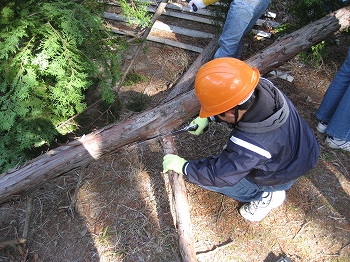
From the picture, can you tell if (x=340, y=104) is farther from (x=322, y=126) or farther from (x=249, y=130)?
(x=249, y=130)

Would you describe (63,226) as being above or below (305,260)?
above

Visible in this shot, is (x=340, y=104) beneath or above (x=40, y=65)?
beneath

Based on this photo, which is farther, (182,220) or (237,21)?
(237,21)

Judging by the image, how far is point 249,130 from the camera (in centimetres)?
211

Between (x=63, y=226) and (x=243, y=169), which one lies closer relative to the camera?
(x=243, y=169)

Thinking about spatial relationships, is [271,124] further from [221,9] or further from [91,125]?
[221,9]

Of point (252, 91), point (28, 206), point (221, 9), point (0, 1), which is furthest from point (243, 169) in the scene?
point (221, 9)

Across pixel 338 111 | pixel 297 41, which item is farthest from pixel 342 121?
pixel 297 41

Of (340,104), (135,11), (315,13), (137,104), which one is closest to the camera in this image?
(340,104)

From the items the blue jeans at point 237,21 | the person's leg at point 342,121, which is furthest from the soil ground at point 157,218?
the blue jeans at point 237,21

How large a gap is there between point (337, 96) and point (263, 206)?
171 centimetres

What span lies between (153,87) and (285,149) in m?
2.68

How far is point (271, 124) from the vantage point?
2117 mm

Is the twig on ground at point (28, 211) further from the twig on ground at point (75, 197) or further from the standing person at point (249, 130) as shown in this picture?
the standing person at point (249, 130)
